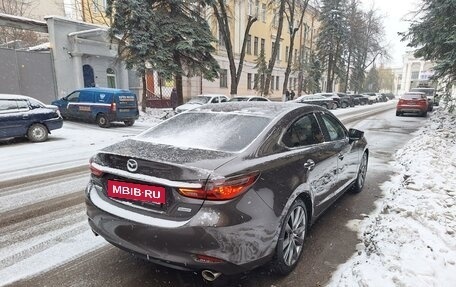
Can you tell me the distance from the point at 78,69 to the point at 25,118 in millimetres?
9908

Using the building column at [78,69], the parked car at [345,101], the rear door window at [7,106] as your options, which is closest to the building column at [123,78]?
the building column at [78,69]

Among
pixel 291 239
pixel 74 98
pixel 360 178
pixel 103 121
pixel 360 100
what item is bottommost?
pixel 360 100

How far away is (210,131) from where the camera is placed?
11.2ft

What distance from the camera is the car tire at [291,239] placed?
300 centimetres

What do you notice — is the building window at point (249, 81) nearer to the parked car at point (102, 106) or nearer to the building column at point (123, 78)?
the building column at point (123, 78)

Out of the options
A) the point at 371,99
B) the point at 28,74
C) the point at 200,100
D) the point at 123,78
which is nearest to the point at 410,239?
the point at 200,100

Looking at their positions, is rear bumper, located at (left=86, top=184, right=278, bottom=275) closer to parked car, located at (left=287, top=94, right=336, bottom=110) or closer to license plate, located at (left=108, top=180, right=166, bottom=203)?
license plate, located at (left=108, top=180, right=166, bottom=203)

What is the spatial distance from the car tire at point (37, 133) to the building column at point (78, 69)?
30.9 feet

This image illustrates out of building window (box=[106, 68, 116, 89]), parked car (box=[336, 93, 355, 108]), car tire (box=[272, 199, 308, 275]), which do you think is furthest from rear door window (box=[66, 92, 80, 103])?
parked car (box=[336, 93, 355, 108])

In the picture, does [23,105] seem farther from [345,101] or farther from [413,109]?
[345,101]

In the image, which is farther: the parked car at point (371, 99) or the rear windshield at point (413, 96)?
the parked car at point (371, 99)

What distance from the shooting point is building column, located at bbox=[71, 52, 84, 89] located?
63.1 feet

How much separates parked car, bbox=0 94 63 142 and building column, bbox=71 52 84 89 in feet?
29.1

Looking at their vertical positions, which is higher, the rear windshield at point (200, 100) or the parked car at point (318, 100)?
the rear windshield at point (200, 100)
